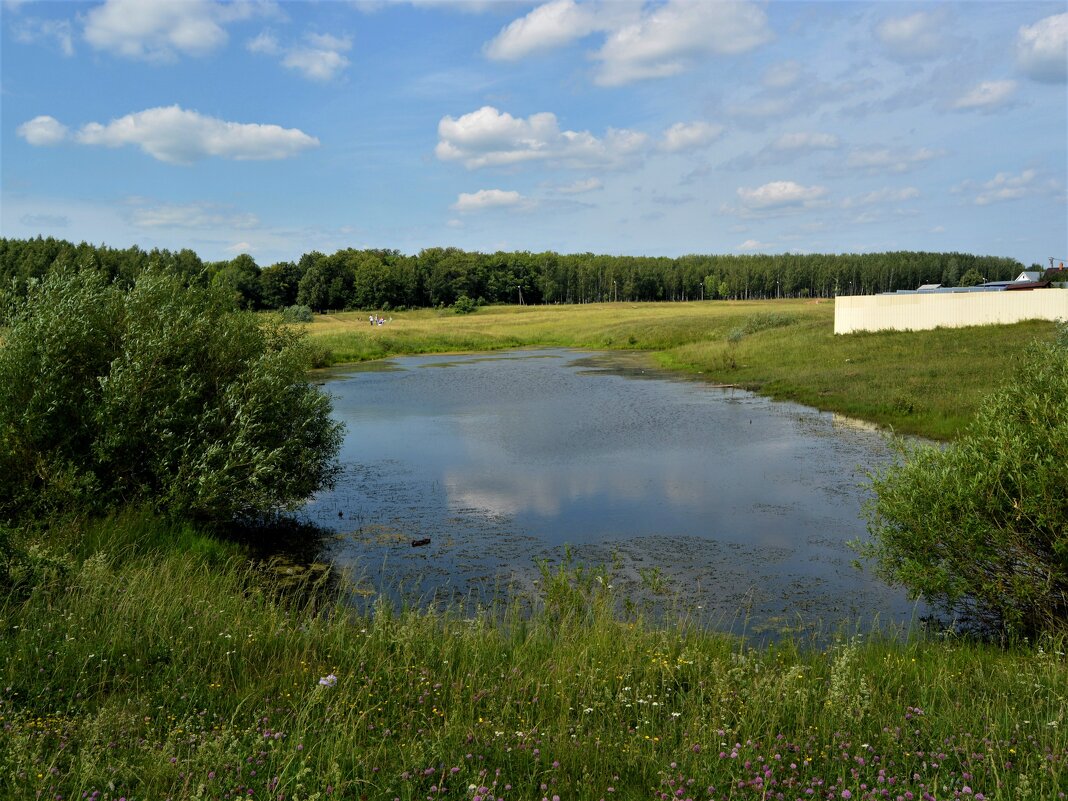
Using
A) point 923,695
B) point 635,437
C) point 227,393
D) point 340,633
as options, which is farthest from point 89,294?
point 635,437

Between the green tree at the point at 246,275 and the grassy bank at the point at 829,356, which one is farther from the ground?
the green tree at the point at 246,275

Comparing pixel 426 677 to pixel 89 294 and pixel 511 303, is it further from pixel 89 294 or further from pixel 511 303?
pixel 511 303

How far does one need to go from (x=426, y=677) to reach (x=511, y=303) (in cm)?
15106

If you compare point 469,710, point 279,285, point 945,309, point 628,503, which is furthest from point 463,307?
point 469,710

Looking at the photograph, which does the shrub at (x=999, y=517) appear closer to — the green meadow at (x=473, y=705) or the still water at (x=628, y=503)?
the green meadow at (x=473, y=705)

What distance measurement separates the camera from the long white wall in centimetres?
3747

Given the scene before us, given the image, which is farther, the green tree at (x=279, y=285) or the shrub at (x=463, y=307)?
the shrub at (x=463, y=307)

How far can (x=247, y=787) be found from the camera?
439 cm

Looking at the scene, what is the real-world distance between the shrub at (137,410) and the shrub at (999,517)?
29.5 feet

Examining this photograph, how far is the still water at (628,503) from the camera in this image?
11617mm

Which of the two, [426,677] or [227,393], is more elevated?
[227,393]

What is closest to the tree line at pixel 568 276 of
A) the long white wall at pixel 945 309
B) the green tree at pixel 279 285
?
the green tree at pixel 279 285

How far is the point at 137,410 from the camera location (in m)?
12.4

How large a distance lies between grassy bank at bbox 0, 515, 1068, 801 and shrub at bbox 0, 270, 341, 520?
13.5 ft
